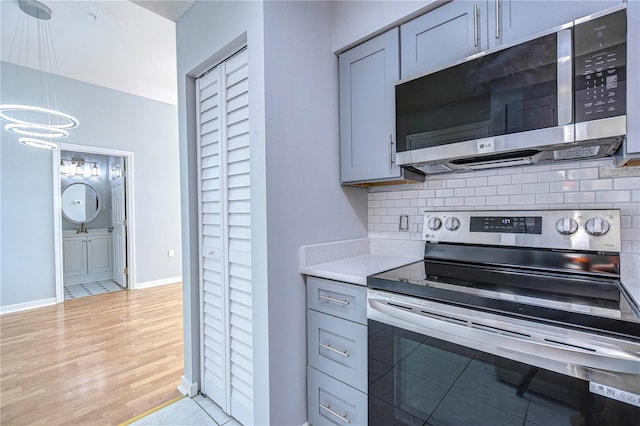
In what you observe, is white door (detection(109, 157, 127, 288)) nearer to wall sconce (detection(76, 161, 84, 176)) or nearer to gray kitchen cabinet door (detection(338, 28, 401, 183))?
wall sconce (detection(76, 161, 84, 176))

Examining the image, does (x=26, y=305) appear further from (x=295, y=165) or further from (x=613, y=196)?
(x=613, y=196)

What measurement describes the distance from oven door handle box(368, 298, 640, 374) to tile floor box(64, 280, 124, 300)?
4989 mm

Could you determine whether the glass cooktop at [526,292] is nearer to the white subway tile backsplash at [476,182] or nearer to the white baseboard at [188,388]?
the white subway tile backsplash at [476,182]

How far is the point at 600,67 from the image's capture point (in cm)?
104

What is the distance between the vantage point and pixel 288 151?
1.53 meters

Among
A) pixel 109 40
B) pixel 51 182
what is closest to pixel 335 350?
pixel 109 40

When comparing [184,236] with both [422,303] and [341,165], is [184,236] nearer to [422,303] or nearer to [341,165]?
[341,165]

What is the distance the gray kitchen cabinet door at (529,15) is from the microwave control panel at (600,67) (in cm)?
9

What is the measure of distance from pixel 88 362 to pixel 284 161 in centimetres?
246

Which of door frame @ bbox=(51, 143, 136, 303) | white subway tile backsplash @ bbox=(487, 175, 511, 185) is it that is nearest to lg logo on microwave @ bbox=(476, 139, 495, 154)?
white subway tile backsplash @ bbox=(487, 175, 511, 185)

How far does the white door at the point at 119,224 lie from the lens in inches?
188

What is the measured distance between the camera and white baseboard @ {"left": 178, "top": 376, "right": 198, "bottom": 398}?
1983 millimetres

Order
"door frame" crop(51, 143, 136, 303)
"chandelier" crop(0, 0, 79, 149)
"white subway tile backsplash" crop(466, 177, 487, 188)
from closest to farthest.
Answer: "white subway tile backsplash" crop(466, 177, 487, 188) → "chandelier" crop(0, 0, 79, 149) → "door frame" crop(51, 143, 136, 303)

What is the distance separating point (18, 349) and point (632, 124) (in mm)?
4415
